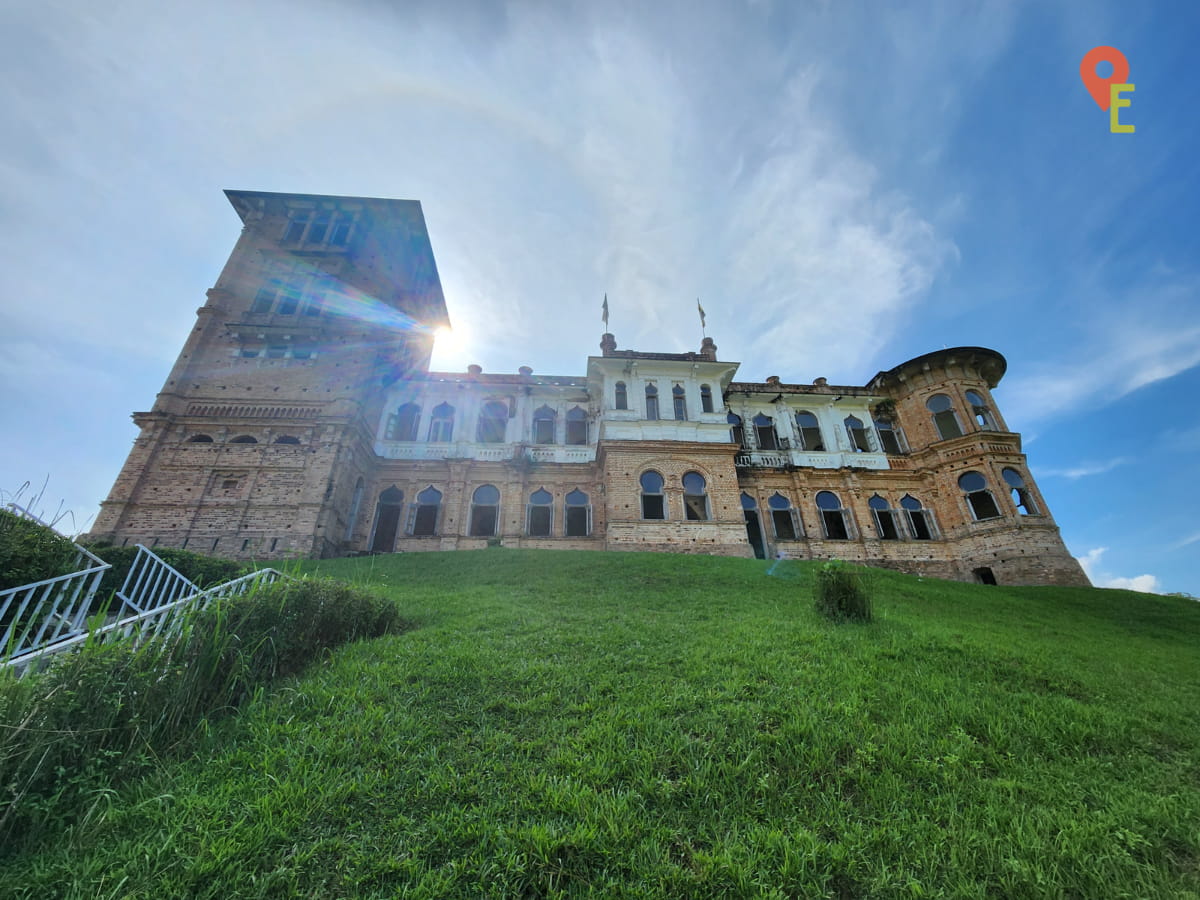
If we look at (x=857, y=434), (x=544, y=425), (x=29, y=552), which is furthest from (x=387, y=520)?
(x=857, y=434)

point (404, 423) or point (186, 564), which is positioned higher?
point (404, 423)

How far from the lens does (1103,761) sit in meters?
4.43

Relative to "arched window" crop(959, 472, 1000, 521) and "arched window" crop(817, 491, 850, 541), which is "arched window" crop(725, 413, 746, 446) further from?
"arched window" crop(959, 472, 1000, 521)

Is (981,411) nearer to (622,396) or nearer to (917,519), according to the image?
(917,519)

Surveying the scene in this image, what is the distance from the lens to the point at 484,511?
2236 centimetres

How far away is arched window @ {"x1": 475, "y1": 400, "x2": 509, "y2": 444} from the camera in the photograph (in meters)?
24.3

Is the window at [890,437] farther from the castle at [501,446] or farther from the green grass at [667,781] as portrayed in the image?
the green grass at [667,781]

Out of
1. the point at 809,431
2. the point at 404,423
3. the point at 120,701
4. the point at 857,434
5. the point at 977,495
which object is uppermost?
the point at 404,423

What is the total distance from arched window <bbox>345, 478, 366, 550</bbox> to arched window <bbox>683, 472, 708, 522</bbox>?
1483 cm

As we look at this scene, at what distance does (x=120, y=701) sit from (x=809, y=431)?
88.0 ft

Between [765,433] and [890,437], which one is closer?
[765,433]

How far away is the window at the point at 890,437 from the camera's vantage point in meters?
25.0

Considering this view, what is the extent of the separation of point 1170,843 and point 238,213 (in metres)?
36.2

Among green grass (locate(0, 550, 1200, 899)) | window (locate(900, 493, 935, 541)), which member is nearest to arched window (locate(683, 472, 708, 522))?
window (locate(900, 493, 935, 541))
